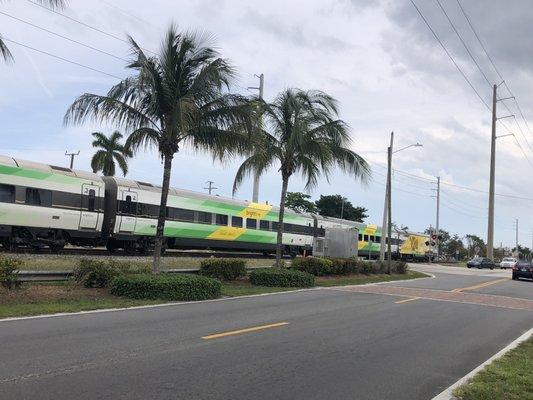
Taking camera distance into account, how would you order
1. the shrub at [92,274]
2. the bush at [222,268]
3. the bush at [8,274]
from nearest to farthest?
the bush at [8,274], the shrub at [92,274], the bush at [222,268]

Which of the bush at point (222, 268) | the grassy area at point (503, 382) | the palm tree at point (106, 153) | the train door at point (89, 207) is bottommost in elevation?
the grassy area at point (503, 382)

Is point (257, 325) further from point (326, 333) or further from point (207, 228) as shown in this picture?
point (207, 228)

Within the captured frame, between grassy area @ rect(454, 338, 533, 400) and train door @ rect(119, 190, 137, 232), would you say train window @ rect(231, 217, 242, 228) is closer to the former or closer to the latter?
train door @ rect(119, 190, 137, 232)

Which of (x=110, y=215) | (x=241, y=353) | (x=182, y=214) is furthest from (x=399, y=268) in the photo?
(x=241, y=353)

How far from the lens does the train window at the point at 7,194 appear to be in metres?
20.5

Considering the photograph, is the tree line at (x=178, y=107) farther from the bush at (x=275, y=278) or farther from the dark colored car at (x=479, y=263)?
the dark colored car at (x=479, y=263)

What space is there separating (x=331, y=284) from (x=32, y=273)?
1200 centimetres

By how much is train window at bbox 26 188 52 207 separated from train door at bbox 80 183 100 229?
1.66 m

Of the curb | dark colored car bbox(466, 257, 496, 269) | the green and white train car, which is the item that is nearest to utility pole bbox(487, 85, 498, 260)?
dark colored car bbox(466, 257, 496, 269)

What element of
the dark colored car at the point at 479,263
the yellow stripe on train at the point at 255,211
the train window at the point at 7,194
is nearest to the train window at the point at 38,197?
the train window at the point at 7,194

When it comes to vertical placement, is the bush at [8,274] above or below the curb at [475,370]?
above

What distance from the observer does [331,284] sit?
22.6 metres

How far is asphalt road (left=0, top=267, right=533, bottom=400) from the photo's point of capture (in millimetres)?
6234

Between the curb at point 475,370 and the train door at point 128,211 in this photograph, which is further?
the train door at point 128,211
